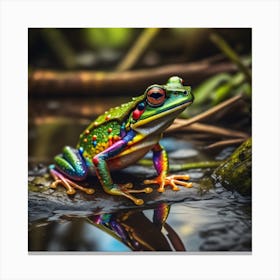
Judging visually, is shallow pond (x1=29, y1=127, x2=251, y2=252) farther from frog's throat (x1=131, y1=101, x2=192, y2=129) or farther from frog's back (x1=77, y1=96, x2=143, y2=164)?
frog's throat (x1=131, y1=101, x2=192, y2=129)

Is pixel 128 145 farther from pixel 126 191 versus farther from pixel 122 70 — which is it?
pixel 122 70

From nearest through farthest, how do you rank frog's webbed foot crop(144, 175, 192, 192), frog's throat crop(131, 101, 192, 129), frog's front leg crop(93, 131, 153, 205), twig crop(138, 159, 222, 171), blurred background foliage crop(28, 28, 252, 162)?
1. frog's throat crop(131, 101, 192, 129)
2. frog's front leg crop(93, 131, 153, 205)
3. frog's webbed foot crop(144, 175, 192, 192)
4. twig crop(138, 159, 222, 171)
5. blurred background foliage crop(28, 28, 252, 162)

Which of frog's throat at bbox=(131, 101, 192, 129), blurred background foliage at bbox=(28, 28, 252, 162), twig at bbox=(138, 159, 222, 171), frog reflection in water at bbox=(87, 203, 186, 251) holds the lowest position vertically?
frog reflection in water at bbox=(87, 203, 186, 251)

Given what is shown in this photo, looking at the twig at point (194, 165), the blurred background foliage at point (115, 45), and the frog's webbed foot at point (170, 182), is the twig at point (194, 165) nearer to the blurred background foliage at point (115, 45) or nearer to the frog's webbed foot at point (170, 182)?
the frog's webbed foot at point (170, 182)

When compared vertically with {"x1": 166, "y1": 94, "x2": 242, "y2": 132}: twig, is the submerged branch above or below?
below

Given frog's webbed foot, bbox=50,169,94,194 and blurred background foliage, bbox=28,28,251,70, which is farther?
blurred background foliage, bbox=28,28,251,70

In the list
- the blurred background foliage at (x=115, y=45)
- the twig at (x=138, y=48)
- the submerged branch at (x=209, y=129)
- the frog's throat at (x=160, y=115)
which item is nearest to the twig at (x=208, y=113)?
the submerged branch at (x=209, y=129)

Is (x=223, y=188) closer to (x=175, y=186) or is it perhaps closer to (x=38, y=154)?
(x=175, y=186)

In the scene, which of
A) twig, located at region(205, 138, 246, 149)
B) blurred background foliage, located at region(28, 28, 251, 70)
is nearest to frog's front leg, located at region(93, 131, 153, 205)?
twig, located at region(205, 138, 246, 149)
